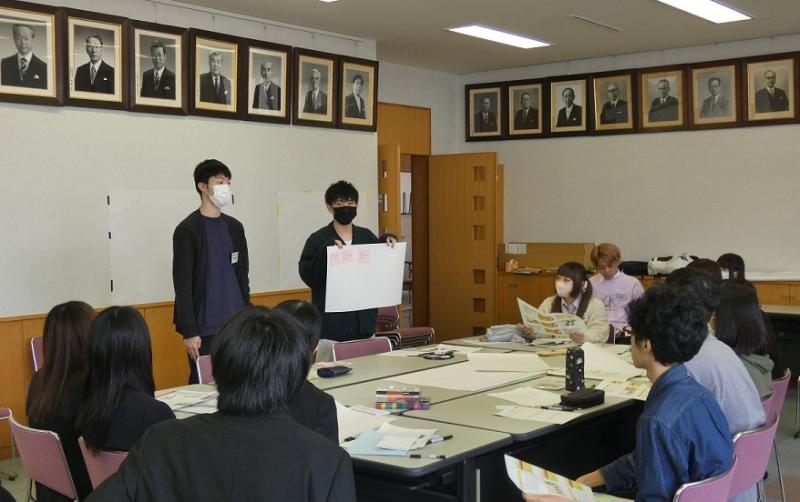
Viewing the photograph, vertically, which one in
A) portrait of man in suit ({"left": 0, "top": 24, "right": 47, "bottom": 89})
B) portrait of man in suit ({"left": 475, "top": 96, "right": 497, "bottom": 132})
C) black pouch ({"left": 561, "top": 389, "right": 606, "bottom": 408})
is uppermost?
portrait of man in suit ({"left": 475, "top": 96, "right": 497, "bottom": 132})

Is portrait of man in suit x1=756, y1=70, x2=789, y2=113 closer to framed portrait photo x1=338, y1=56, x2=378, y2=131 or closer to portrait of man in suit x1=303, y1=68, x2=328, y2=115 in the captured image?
framed portrait photo x1=338, y1=56, x2=378, y2=131

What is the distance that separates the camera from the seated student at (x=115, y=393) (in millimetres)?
2732

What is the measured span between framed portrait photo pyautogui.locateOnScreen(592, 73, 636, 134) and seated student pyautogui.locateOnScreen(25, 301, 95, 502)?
6.89 metres

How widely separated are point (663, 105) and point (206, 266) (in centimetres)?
553

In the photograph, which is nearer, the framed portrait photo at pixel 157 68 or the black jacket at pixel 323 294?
the black jacket at pixel 323 294

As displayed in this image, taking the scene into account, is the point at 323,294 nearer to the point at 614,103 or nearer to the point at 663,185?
the point at 663,185

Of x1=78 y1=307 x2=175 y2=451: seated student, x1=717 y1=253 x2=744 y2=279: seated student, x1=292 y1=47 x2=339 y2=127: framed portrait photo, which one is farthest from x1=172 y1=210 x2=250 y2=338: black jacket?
x1=717 y1=253 x2=744 y2=279: seated student

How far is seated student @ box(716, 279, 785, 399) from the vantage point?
3701mm

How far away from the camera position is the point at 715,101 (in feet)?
27.1

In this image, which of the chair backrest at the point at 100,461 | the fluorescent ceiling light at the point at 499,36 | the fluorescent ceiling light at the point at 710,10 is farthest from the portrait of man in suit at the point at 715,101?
the chair backrest at the point at 100,461

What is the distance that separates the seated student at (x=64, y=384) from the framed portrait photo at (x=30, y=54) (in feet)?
9.69

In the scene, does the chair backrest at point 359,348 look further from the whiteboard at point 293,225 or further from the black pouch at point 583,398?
the whiteboard at point 293,225

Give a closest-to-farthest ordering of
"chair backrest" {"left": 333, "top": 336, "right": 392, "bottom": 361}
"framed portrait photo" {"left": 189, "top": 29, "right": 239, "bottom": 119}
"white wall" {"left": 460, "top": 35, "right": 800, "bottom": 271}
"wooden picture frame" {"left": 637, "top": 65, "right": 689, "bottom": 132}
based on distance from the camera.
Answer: "chair backrest" {"left": 333, "top": 336, "right": 392, "bottom": 361}, "framed portrait photo" {"left": 189, "top": 29, "right": 239, "bottom": 119}, "white wall" {"left": 460, "top": 35, "right": 800, "bottom": 271}, "wooden picture frame" {"left": 637, "top": 65, "right": 689, "bottom": 132}

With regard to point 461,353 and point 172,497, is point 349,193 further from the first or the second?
point 172,497
